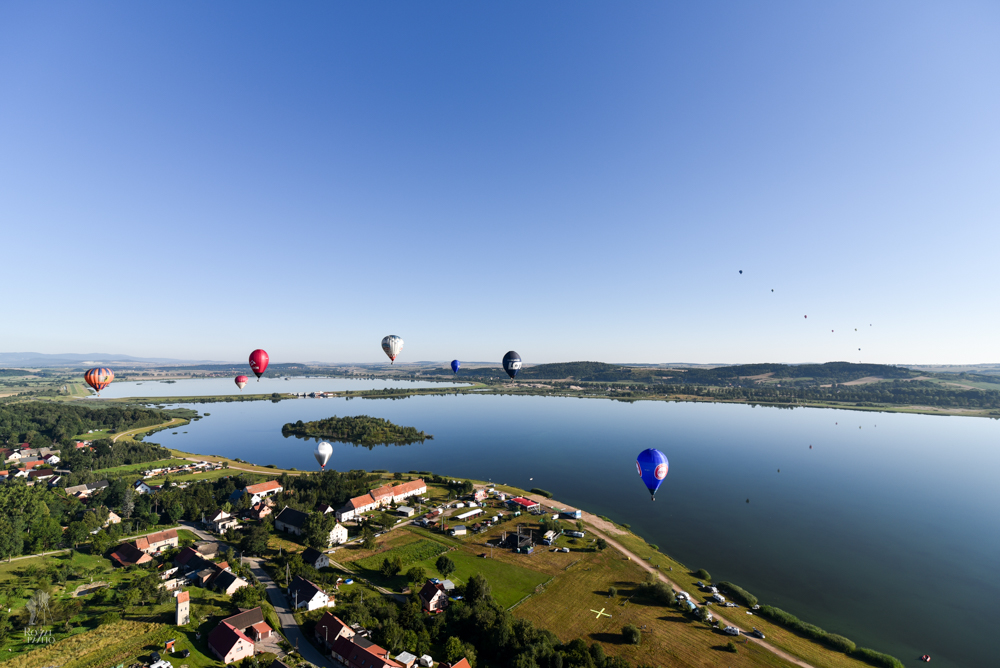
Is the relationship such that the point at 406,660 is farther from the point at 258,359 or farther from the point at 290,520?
the point at 258,359

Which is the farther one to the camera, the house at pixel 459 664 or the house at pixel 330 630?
the house at pixel 330 630

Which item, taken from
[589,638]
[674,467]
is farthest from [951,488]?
[589,638]

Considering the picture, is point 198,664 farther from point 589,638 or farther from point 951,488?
point 951,488

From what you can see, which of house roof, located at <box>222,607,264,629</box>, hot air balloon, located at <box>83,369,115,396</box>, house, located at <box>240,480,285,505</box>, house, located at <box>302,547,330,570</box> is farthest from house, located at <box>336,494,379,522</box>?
hot air balloon, located at <box>83,369,115,396</box>

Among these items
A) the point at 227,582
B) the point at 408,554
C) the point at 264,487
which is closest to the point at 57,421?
the point at 264,487

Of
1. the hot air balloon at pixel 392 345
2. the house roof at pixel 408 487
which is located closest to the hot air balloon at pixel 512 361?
the hot air balloon at pixel 392 345

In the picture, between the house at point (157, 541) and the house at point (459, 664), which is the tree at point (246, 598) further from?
the house at point (459, 664)
